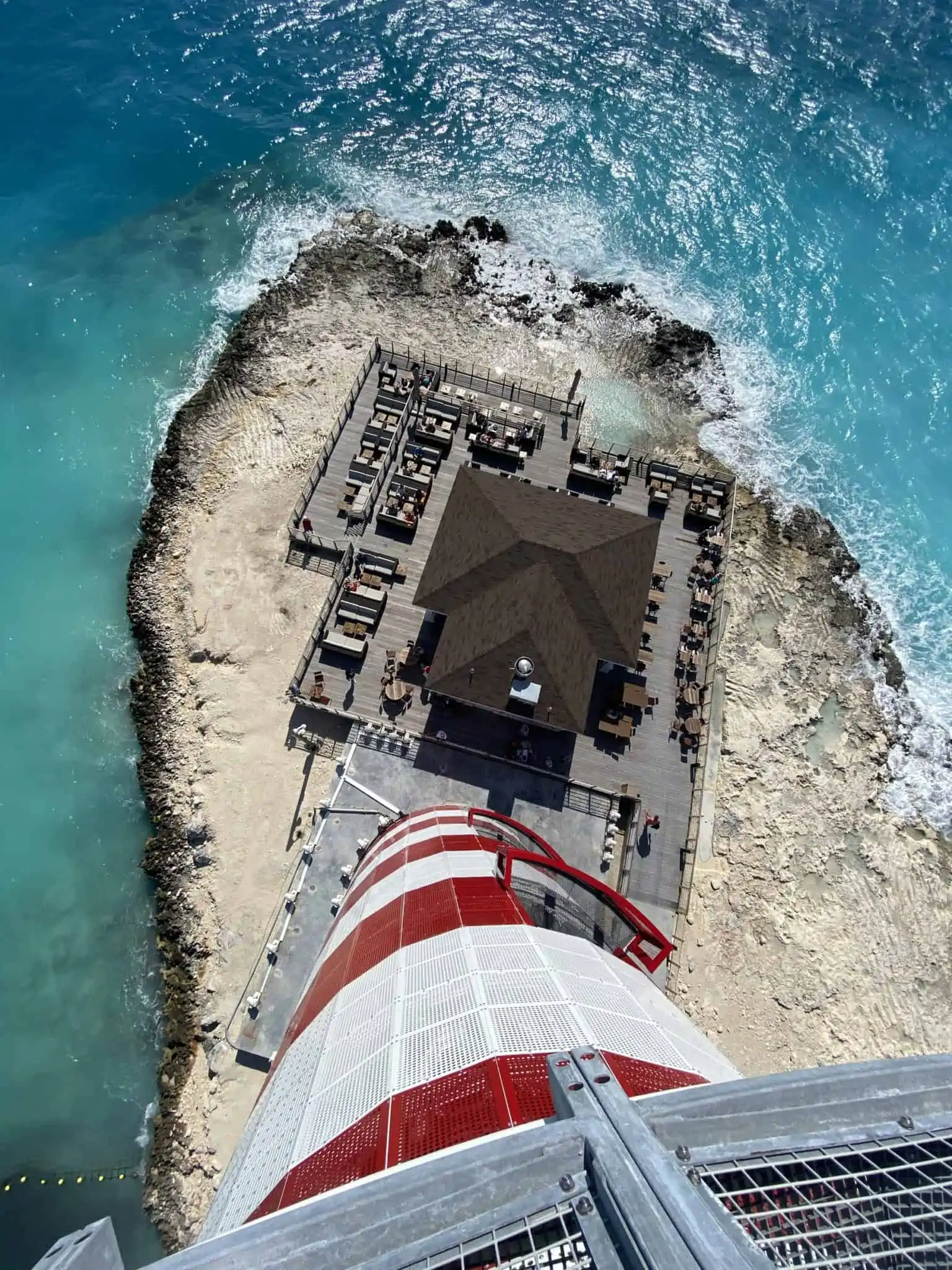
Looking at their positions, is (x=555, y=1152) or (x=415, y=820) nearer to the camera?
(x=555, y=1152)

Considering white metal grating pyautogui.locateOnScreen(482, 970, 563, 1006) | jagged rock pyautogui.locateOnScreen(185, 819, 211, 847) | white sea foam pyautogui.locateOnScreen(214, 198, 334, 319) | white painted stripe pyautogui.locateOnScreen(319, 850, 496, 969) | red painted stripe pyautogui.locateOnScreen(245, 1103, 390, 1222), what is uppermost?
white sea foam pyautogui.locateOnScreen(214, 198, 334, 319)

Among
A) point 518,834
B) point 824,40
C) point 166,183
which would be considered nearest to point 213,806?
point 518,834

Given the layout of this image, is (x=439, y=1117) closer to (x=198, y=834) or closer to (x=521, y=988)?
(x=521, y=988)

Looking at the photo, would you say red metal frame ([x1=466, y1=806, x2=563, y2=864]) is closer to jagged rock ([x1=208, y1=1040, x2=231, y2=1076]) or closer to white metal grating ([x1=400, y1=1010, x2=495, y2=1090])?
white metal grating ([x1=400, y1=1010, x2=495, y2=1090])

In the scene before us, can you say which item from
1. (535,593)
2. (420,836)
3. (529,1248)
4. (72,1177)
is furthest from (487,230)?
(72,1177)

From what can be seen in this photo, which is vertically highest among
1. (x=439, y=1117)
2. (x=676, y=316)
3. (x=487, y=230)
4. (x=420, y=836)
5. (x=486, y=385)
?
(x=487, y=230)

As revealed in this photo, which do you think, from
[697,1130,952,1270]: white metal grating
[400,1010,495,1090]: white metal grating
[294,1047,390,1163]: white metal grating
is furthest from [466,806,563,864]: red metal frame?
[697,1130,952,1270]: white metal grating

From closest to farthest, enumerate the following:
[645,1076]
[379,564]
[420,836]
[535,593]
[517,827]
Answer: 1. [645,1076]
2. [420,836]
3. [517,827]
4. [535,593]
5. [379,564]
